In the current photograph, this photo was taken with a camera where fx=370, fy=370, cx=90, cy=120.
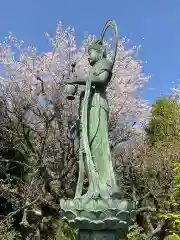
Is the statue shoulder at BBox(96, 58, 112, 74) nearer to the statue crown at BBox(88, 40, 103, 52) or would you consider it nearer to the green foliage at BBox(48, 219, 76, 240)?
the statue crown at BBox(88, 40, 103, 52)

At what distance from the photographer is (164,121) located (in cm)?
1944

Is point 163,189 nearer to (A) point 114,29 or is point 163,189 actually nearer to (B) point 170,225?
(B) point 170,225

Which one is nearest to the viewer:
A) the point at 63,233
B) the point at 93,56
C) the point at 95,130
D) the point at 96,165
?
the point at 96,165

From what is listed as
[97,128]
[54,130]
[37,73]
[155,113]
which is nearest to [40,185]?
[54,130]

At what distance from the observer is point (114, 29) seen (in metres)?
5.13

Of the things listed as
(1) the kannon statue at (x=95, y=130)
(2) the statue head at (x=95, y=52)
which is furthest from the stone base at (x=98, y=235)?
(2) the statue head at (x=95, y=52)

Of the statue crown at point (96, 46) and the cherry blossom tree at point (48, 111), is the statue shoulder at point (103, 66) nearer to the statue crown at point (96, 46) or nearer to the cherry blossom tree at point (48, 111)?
the statue crown at point (96, 46)

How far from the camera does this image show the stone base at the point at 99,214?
4172mm

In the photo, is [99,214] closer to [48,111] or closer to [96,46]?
[96,46]

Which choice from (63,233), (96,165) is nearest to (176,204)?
(63,233)

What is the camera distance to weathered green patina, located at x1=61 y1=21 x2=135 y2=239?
4199 mm

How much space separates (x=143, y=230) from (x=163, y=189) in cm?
157

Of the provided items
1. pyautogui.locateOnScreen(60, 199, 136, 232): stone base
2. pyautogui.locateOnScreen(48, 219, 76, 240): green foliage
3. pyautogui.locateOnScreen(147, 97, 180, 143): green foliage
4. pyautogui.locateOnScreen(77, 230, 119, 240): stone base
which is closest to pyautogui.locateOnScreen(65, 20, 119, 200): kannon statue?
pyautogui.locateOnScreen(60, 199, 136, 232): stone base

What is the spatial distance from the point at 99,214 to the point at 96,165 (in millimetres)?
717
